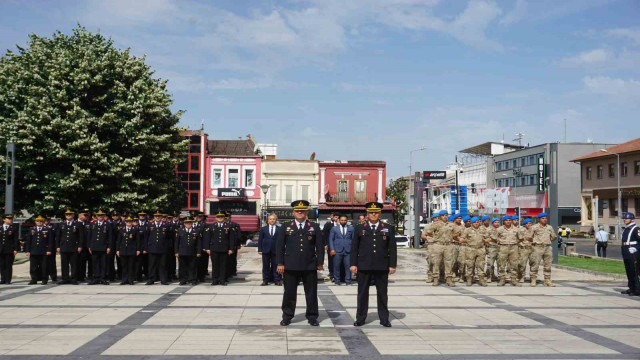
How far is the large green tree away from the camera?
26.2 metres

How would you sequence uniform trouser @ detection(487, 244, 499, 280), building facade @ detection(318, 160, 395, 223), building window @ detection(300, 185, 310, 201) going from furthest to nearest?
1. building window @ detection(300, 185, 310, 201)
2. building facade @ detection(318, 160, 395, 223)
3. uniform trouser @ detection(487, 244, 499, 280)

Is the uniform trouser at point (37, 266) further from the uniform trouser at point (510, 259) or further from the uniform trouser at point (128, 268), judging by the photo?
the uniform trouser at point (510, 259)

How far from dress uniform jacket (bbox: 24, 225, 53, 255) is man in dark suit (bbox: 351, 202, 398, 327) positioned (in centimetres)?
1020

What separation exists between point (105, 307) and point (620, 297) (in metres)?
11.7

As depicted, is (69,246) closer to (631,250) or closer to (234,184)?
(631,250)

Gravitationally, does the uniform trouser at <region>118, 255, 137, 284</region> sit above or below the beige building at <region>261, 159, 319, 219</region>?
below

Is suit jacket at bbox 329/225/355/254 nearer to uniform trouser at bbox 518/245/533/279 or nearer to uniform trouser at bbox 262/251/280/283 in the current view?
uniform trouser at bbox 262/251/280/283

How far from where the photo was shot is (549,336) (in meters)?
8.73

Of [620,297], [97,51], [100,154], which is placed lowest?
[620,297]

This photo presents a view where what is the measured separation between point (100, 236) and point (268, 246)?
15.7 ft

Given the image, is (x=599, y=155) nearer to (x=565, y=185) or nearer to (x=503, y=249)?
(x=565, y=185)

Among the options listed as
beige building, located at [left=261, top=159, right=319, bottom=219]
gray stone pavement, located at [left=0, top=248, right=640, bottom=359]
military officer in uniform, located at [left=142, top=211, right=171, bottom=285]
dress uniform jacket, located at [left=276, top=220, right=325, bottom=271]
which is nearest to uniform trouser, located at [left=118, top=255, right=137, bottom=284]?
military officer in uniform, located at [left=142, top=211, right=171, bottom=285]

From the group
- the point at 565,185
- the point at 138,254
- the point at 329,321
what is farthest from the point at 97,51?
the point at 565,185

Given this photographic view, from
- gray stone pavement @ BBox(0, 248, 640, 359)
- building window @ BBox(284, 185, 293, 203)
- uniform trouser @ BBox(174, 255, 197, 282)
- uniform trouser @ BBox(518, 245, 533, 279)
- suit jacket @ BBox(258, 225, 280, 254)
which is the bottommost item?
gray stone pavement @ BBox(0, 248, 640, 359)
